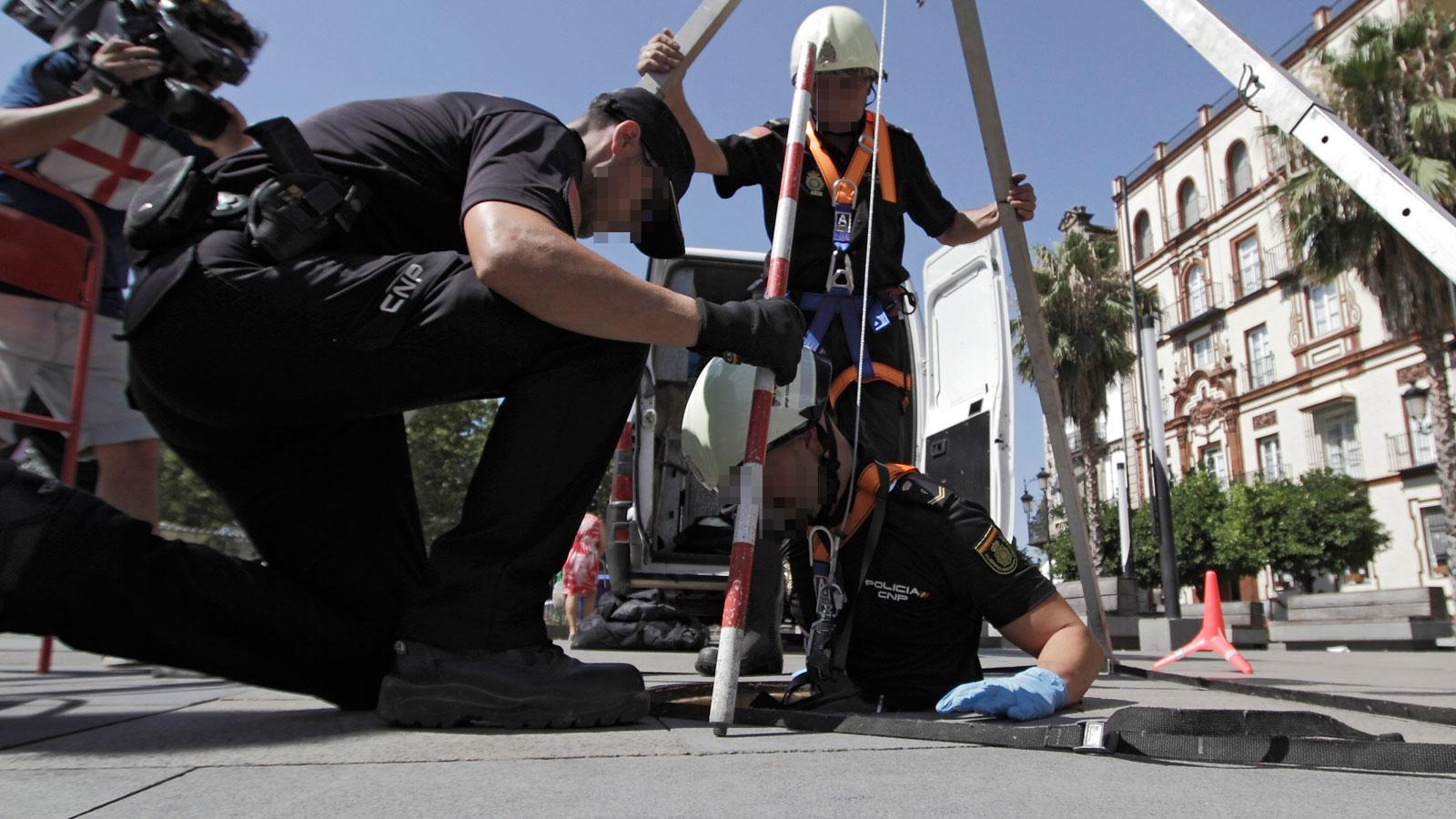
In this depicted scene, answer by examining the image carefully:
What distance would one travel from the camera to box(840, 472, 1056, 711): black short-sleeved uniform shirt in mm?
2363

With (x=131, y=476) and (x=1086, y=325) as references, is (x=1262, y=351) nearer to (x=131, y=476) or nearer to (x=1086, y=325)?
(x=1086, y=325)

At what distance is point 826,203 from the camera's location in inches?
134

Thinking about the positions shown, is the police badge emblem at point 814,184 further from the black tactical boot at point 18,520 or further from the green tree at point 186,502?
the green tree at point 186,502

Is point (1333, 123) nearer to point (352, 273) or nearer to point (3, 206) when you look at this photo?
point (352, 273)

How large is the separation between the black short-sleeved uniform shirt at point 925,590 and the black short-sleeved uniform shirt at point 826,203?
1138mm

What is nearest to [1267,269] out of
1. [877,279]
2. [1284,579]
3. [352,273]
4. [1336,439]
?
[1336,439]

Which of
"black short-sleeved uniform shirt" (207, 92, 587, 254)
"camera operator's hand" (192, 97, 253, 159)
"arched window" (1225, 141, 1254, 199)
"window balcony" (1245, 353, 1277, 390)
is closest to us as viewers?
"black short-sleeved uniform shirt" (207, 92, 587, 254)

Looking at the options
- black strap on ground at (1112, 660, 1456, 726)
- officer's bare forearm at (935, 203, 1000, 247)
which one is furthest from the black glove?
officer's bare forearm at (935, 203, 1000, 247)

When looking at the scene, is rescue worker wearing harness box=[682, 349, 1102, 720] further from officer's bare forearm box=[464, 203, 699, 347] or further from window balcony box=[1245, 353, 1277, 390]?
window balcony box=[1245, 353, 1277, 390]

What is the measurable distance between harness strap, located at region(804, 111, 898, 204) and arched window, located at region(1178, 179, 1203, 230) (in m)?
37.7

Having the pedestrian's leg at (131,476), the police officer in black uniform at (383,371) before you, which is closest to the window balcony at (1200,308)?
the pedestrian's leg at (131,476)

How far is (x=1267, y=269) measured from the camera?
33000mm

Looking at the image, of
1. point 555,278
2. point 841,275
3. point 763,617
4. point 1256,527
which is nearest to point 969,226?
point 841,275

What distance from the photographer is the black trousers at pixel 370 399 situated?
1774mm
